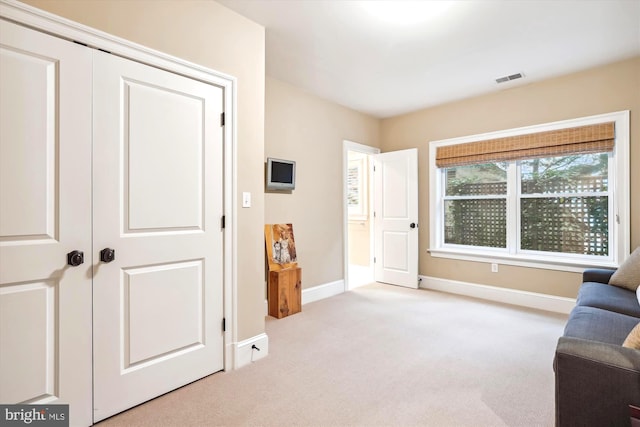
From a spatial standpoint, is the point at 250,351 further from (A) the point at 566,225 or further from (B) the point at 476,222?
(A) the point at 566,225

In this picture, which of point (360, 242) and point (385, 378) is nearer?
point (385, 378)

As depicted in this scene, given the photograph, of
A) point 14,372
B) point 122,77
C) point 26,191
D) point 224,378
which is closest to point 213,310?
point 224,378

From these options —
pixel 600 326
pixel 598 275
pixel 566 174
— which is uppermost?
pixel 566 174

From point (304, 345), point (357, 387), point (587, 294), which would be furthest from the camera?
point (304, 345)

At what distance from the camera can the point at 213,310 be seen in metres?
2.17

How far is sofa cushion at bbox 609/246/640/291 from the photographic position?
8.01ft

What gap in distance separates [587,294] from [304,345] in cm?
228

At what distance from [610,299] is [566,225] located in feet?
5.32

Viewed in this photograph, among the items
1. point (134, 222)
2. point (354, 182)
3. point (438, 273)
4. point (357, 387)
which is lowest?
point (357, 387)

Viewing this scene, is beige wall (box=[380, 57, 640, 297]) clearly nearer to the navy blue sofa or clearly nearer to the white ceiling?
the white ceiling

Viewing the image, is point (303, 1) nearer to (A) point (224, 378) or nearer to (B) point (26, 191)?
(B) point (26, 191)

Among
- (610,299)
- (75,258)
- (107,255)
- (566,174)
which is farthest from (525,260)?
(75,258)

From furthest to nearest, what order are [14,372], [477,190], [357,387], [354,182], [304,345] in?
[354,182] → [477,190] → [304,345] → [357,387] → [14,372]

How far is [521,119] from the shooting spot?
12.2 ft
